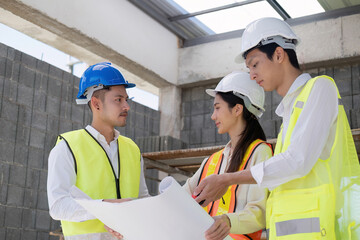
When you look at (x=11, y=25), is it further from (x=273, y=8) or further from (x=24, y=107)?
(x=273, y=8)

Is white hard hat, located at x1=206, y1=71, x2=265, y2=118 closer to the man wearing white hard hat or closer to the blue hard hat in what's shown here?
the blue hard hat

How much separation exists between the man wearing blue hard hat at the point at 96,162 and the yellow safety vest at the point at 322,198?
3.39ft

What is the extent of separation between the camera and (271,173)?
2.15 meters

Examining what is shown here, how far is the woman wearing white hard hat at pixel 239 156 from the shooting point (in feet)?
8.38

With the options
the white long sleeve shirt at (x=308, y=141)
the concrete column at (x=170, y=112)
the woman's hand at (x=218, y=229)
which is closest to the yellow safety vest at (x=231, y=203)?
the woman's hand at (x=218, y=229)

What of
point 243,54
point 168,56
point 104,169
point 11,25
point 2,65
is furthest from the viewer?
point 168,56

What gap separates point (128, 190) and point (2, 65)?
428 centimetres

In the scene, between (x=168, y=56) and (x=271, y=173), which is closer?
(x=271, y=173)

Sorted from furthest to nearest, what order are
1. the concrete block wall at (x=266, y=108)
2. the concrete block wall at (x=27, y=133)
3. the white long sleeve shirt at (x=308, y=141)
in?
the concrete block wall at (x=266, y=108) → the concrete block wall at (x=27, y=133) → the white long sleeve shirt at (x=308, y=141)

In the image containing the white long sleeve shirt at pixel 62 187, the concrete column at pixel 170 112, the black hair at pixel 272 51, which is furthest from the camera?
the concrete column at pixel 170 112

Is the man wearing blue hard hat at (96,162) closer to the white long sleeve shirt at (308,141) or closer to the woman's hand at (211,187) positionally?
the woman's hand at (211,187)

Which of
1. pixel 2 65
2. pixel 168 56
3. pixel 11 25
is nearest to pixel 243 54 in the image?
pixel 2 65

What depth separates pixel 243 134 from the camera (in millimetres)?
3045

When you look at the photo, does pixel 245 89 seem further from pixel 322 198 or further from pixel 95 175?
pixel 322 198
